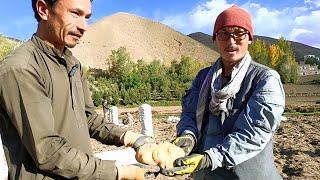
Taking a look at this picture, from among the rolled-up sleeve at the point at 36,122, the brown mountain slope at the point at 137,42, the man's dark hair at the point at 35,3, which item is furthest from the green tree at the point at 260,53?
the rolled-up sleeve at the point at 36,122

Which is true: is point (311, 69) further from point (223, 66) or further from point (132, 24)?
point (223, 66)

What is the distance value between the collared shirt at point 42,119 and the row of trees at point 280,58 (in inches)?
2600

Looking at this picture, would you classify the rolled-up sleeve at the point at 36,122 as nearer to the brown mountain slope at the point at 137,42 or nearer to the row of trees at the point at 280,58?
the row of trees at the point at 280,58

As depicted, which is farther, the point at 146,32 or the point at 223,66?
the point at 146,32

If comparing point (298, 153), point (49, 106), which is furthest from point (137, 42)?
point (49, 106)

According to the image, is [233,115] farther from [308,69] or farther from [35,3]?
[308,69]

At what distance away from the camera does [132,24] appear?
14700 cm

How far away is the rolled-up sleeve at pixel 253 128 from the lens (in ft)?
8.84

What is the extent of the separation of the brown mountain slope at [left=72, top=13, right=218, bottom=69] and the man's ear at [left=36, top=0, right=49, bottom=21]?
4149 inches

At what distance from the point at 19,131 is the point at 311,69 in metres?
111

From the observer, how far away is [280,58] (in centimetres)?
8050

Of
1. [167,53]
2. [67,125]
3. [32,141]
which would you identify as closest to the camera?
[32,141]

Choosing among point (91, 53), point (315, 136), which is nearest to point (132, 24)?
point (91, 53)

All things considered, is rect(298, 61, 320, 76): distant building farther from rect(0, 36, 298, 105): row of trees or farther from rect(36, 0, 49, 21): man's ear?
rect(36, 0, 49, 21): man's ear
